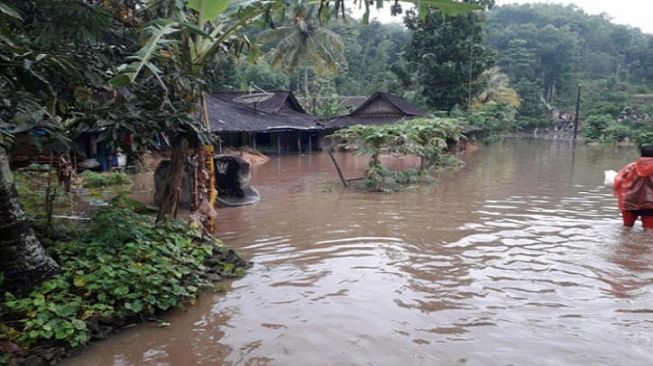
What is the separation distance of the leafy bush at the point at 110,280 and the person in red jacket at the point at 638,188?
6.26 metres

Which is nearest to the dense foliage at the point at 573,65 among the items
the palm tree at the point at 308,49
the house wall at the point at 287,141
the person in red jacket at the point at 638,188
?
the palm tree at the point at 308,49

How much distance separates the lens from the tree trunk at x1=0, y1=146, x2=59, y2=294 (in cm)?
442

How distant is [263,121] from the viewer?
2739 centimetres

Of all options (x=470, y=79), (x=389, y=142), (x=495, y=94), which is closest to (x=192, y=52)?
(x=389, y=142)

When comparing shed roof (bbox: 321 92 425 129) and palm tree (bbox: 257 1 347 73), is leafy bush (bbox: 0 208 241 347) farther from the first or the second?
palm tree (bbox: 257 1 347 73)

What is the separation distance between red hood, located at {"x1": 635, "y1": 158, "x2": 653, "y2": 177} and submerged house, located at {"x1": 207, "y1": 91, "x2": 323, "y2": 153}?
679 inches

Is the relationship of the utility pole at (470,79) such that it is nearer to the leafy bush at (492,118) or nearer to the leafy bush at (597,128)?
the leafy bush at (492,118)

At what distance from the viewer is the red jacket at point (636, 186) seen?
8.09 metres

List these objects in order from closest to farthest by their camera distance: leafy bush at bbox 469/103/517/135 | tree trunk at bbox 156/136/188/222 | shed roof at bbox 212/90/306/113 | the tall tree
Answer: tree trunk at bbox 156/136/188/222
shed roof at bbox 212/90/306/113
the tall tree
leafy bush at bbox 469/103/517/135

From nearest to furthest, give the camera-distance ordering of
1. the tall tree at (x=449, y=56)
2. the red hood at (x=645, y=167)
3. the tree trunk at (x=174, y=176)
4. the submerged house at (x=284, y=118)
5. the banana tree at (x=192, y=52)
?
the banana tree at (x=192, y=52), the tree trunk at (x=174, y=176), the red hood at (x=645, y=167), the submerged house at (x=284, y=118), the tall tree at (x=449, y=56)

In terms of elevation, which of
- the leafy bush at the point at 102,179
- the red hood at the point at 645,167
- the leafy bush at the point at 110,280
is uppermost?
the red hood at the point at 645,167

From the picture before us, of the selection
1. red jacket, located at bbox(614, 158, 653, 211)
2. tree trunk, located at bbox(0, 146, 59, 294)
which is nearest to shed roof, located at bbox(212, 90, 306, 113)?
red jacket, located at bbox(614, 158, 653, 211)

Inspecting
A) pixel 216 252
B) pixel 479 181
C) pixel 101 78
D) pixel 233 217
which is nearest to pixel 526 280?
pixel 216 252

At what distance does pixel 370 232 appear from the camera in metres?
9.03
